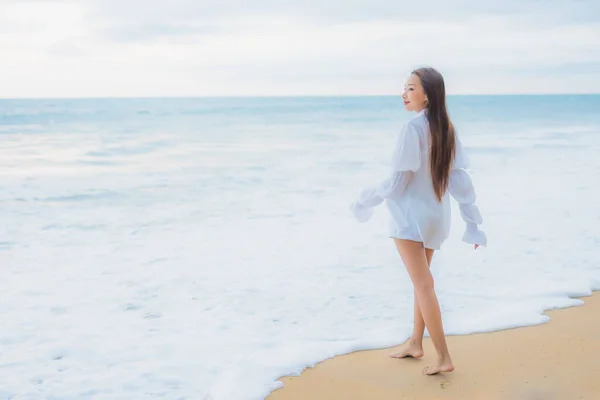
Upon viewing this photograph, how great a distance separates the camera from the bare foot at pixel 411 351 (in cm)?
370

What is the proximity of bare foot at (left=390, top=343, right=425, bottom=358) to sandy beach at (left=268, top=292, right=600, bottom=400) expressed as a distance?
39mm

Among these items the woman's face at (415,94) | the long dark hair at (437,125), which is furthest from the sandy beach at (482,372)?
the woman's face at (415,94)

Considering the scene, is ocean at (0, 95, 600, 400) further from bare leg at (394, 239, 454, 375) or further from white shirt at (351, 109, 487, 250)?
white shirt at (351, 109, 487, 250)

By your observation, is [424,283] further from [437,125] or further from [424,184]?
[437,125]

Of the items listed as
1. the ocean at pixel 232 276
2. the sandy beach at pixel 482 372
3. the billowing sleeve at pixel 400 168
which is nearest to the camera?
the billowing sleeve at pixel 400 168

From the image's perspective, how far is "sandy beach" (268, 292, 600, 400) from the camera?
3.29 metres

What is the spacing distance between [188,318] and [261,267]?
1.36 meters

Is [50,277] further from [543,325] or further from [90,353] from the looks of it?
[543,325]

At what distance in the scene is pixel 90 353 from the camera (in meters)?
4.05

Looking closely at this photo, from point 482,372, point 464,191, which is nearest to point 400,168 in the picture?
point 464,191

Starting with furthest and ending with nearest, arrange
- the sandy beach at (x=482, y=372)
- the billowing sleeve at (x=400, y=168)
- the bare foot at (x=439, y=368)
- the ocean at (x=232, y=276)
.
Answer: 1. the ocean at (x=232, y=276)
2. the bare foot at (x=439, y=368)
3. the sandy beach at (x=482, y=372)
4. the billowing sleeve at (x=400, y=168)

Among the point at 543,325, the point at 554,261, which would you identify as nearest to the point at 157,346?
the point at 543,325

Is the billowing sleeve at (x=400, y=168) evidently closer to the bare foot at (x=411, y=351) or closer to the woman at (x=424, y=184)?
the woman at (x=424, y=184)

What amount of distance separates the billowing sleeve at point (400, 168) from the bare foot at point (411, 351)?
87 centimetres
